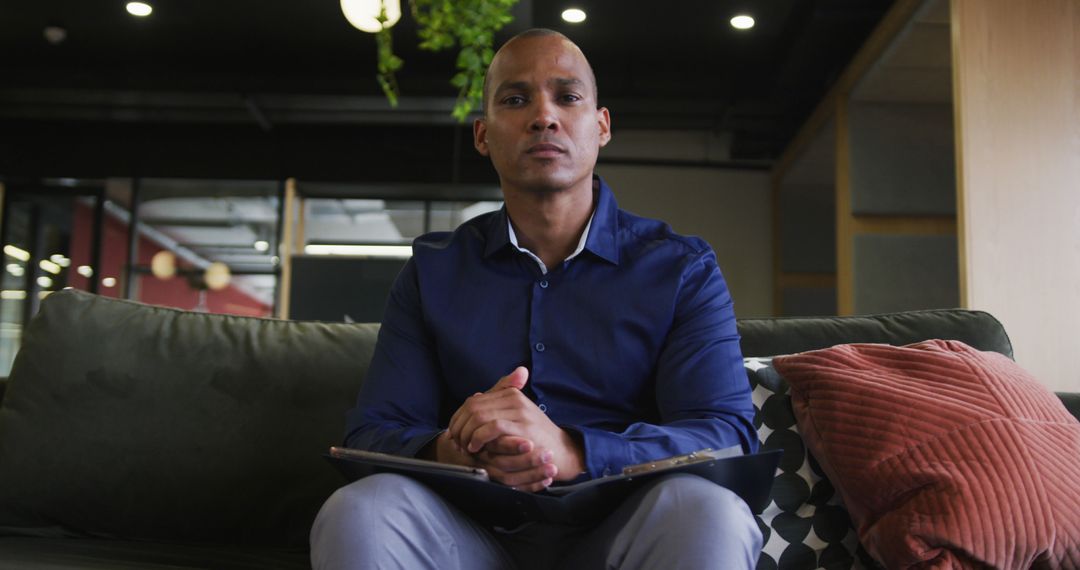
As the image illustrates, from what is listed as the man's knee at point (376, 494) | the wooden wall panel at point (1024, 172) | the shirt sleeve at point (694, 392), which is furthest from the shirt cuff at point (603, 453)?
the wooden wall panel at point (1024, 172)

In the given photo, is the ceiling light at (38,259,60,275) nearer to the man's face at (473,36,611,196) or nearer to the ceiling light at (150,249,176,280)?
the ceiling light at (150,249,176,280)

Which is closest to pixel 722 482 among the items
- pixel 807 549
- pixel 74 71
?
pixel 807 549

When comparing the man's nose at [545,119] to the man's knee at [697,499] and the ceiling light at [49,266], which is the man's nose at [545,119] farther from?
the ceiling light at [49,266]

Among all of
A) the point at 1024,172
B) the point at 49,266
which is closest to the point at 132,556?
the point at 1024,172

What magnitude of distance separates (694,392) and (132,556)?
38.9 inches

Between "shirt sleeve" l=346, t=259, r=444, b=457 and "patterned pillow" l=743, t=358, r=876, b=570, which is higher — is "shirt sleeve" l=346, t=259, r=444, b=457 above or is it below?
above

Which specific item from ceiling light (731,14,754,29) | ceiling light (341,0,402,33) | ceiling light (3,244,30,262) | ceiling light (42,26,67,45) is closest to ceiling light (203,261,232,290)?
ceiling light (3,244,30,262)

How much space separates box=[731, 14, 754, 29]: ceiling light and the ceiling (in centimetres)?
6

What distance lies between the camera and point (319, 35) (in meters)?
7.05

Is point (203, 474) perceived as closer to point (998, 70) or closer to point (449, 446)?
point (449, 446)

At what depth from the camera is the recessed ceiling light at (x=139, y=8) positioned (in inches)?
259

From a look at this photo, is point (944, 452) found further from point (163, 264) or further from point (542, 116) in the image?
point (163, 264)

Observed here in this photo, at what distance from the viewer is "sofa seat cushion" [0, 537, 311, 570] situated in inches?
64.1

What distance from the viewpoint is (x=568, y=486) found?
1345mm
